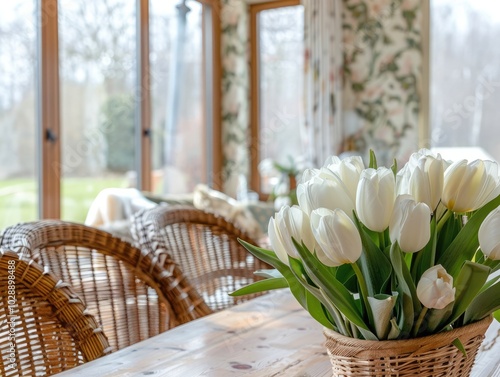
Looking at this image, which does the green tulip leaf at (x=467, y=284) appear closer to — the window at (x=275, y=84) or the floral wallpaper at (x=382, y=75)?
the floral wallpaper at (x=382, y=75)

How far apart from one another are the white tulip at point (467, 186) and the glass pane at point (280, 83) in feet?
16.7

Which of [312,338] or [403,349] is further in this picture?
[312,338]

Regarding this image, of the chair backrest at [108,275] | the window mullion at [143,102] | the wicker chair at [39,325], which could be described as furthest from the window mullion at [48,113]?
the wicker chair at [39,325]

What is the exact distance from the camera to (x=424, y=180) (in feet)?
2.52

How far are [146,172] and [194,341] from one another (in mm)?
3872

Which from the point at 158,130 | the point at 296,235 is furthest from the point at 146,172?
the point at 296,235

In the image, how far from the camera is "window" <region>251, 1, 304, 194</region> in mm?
5922

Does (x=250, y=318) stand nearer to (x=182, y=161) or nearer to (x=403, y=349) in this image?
(x=403, y=349)

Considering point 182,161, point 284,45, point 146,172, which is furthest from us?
point 284,45

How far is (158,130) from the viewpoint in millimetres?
5223

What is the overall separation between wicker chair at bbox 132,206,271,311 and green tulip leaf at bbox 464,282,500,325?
3.56ft

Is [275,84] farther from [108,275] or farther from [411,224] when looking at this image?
[411,224]

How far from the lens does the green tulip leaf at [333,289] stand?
0.74 meters

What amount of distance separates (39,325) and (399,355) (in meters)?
0.72
